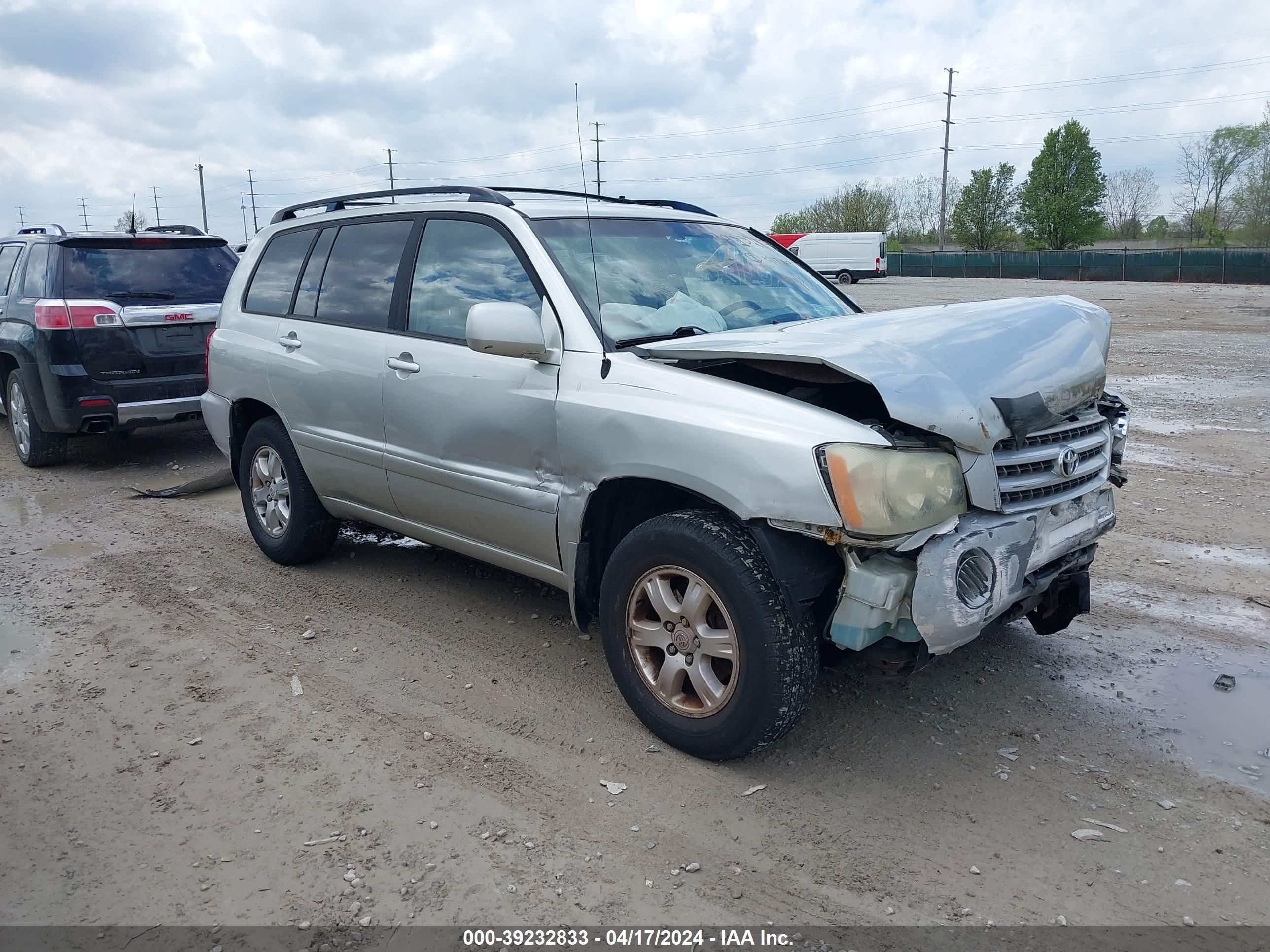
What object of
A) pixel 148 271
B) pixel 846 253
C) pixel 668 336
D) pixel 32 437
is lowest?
pixel 32 437

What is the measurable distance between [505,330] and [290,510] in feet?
7.86

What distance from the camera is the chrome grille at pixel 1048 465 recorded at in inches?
126

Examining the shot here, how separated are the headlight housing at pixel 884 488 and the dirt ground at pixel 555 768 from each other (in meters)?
0.65

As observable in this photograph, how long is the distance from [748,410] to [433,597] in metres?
2.57

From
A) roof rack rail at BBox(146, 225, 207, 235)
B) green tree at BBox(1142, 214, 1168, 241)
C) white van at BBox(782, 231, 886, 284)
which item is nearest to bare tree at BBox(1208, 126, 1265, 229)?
green tree at BBox(1142, 214, 1168, 241)

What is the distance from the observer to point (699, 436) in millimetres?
3238

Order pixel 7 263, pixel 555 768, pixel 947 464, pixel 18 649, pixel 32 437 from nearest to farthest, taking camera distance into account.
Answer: pixel 947 464
pixel 555 768
pixel 18 649
pixel 32 437
pixel 7 263

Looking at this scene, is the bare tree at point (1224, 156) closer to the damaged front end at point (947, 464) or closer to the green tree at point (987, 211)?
the green tree at point (987, 211)

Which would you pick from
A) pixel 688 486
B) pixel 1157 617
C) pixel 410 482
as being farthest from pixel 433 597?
pixel 1157 617

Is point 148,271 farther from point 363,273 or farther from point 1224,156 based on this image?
point 1224,156

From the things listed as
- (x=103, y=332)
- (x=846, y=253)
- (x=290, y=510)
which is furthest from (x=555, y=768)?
(x=846, y=253)

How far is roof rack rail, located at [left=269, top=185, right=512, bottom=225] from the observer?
435 centimetres

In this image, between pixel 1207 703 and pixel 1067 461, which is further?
pixel 1207 703

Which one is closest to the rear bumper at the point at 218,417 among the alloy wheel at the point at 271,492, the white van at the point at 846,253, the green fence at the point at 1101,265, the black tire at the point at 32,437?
the alloy wheel at the point at 271,492
